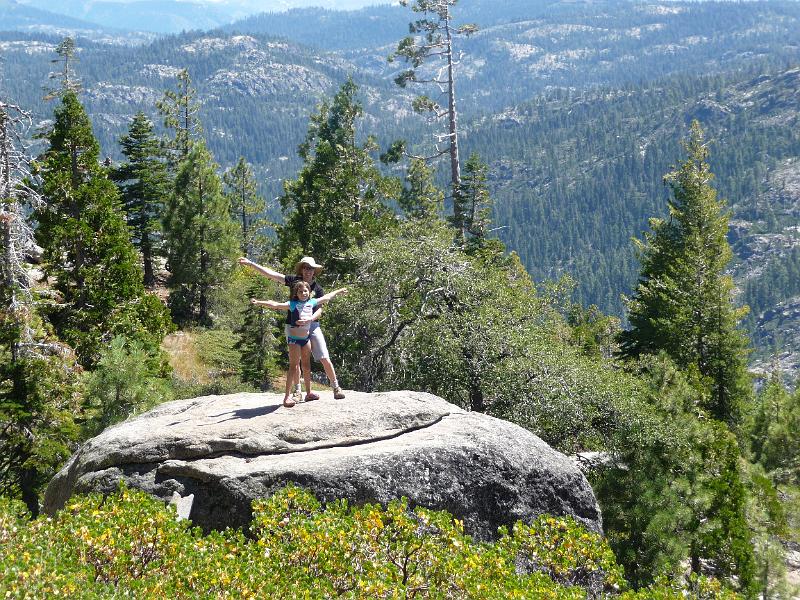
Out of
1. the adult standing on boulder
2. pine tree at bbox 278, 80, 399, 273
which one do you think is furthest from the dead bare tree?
pine tree at bbox 278, 80, 399, 273

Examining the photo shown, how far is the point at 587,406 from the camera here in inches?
772

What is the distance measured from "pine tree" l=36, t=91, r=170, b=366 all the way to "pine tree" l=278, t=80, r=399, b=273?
8.59 m

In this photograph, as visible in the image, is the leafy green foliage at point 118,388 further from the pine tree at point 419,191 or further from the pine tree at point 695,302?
the pine tree at point 419,191

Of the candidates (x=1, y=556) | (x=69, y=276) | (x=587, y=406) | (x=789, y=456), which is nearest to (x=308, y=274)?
(x=1, y=556)

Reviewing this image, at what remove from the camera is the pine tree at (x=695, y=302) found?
32906 millimetres

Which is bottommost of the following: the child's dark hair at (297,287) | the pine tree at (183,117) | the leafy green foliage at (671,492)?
the leafy green foliage at (671,492)

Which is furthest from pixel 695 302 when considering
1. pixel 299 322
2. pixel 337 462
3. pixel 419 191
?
pixel 337 462

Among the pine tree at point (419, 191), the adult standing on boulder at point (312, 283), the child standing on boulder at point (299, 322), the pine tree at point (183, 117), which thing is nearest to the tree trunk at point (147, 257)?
the pine tree at point (183, 117)

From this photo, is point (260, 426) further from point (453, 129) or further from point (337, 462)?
point (453, 129)

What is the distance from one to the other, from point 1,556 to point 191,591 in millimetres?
1932

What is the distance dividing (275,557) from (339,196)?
26820mm

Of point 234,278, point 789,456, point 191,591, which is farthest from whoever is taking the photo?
point 234,278

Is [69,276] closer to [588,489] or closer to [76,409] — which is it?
[76,409]

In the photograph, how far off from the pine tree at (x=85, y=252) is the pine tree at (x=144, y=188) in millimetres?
Result: 18396
